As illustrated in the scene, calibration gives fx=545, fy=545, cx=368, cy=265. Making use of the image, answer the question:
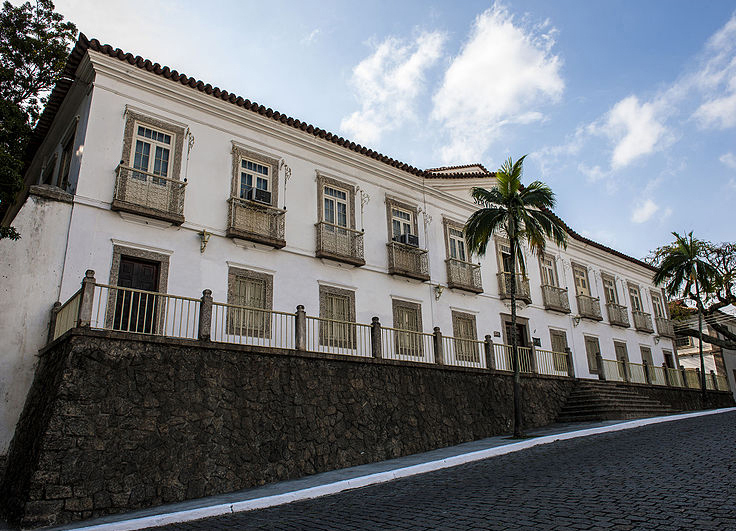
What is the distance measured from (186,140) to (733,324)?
1416 inches

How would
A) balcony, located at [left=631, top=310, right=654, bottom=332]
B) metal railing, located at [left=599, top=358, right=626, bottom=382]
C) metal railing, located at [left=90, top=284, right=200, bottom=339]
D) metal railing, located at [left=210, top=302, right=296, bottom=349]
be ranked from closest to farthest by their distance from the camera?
1. metal railing, located at [left=90, top=284, right=200, bottom=339]
2. metal railing, located at [left=210, top=302, right=296, bottom=349]
3. metal railing, located at [left=599, top=358, right=626, bottom=382]
4. balcony, located at [left=631, top=310, right=654, bottom=332]

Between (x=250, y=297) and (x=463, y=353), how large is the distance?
737 centimetres

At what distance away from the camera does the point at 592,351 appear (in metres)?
24.4

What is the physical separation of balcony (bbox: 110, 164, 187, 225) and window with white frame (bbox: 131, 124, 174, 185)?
143 millimetres

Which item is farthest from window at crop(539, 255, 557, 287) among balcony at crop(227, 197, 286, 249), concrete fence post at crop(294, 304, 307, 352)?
concrete fence post at crop(294, 304, 307, 352)

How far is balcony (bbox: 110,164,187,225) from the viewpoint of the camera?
12273 mm

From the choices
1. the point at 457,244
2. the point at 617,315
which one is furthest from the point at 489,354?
the point at 617,315

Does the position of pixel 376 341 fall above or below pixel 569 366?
above

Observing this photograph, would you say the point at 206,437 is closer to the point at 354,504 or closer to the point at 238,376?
the point at 238,376

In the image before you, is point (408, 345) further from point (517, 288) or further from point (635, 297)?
point (635, 297)

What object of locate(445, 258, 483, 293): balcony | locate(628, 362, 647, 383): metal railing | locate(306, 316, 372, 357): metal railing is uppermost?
locate(445, 258, 483, 293): balcony

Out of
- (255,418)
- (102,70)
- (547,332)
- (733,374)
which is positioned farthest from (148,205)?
(733,374)

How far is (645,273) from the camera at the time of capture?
3020 cm

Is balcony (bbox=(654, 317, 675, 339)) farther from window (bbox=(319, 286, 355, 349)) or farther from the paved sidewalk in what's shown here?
window (bbox=(319, 286, 355, 349))
